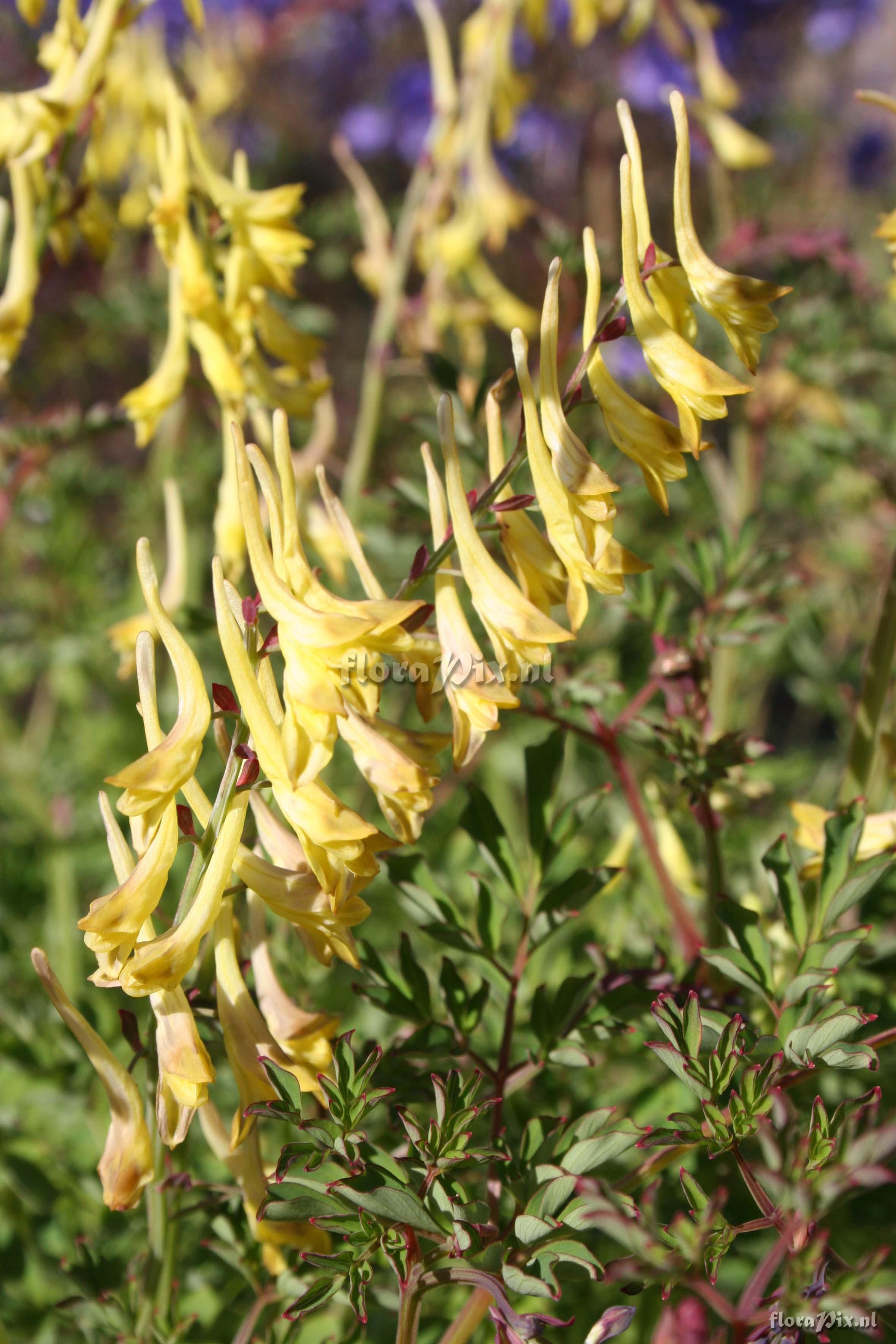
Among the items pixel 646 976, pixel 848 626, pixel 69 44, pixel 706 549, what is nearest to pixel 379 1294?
pixel 646 976

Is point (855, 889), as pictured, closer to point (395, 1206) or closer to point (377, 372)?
point (395, 1206)

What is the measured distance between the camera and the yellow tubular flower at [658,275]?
0.55 meters

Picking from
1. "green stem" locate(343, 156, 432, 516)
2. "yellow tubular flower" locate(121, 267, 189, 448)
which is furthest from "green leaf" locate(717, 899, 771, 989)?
"green stem" locate(343, 156, 432, 516)

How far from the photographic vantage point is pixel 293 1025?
58 centimetres

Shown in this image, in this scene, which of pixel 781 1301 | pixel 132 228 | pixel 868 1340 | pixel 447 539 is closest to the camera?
pixel 781 1301

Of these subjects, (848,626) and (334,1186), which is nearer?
(334,1186)

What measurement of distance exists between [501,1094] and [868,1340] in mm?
402

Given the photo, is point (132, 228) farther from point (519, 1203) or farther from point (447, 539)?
point (519, 1203)

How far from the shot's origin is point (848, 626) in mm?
2090

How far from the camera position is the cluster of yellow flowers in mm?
498

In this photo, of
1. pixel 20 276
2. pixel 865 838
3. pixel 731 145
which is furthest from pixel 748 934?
pixel 731 145

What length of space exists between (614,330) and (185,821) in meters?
0.36

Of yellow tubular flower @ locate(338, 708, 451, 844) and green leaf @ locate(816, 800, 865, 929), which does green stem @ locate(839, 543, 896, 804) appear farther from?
yellow tubular flower @ locate(338, 708, 451, 844)

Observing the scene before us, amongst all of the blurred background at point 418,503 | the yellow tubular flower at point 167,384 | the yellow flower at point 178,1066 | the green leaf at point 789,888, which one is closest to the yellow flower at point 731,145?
the blurred background at point 418,503
